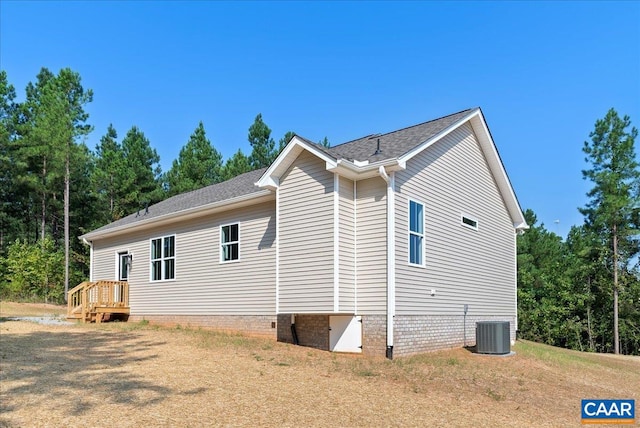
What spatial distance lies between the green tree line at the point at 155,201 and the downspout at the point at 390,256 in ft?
39.1

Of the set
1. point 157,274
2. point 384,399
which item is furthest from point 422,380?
point 157,274

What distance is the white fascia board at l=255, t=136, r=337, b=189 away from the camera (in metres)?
11.1

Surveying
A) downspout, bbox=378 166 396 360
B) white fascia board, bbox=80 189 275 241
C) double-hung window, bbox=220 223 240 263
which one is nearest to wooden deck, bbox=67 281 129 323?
white fascia board, bbox=80 189 275 241

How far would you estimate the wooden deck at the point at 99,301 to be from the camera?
17531 mm

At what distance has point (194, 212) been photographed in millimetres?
15469

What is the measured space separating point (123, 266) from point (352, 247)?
11.3 m

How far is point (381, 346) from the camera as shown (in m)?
11.0

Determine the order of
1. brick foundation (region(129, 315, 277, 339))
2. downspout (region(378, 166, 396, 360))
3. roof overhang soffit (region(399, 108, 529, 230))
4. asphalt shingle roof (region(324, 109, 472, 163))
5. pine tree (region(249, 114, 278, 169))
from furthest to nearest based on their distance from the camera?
pine tree (region(249, 114, 278, 169)), brick foundation (region(129, 315, 277, 339)), roof overhang soffit (region(399, 108, 529, 230)), asphalt shingle roof (region(324, 109, 472, 163)), downspout (region(378, 166, 396, 360))

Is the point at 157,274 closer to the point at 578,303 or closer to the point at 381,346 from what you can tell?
the point at 381,346

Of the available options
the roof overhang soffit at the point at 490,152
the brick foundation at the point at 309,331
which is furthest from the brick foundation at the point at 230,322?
the roof overhang soffit at the point at 490,152

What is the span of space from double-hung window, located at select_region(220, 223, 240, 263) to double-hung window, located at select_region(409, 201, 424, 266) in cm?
517

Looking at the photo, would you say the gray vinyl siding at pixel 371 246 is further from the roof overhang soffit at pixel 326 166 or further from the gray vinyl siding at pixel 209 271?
the gray vinyl siding at pixel 209 271

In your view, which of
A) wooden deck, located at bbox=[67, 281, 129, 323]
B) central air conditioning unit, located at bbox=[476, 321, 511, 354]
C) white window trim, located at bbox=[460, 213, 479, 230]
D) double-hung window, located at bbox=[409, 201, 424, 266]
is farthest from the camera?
wooden deck, located at bbox=[67, 281, 129, 323]

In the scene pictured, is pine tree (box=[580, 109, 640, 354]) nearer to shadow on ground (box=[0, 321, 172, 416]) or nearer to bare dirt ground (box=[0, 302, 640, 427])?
bare dirt ground (box=[0, 302, 640, 427])
